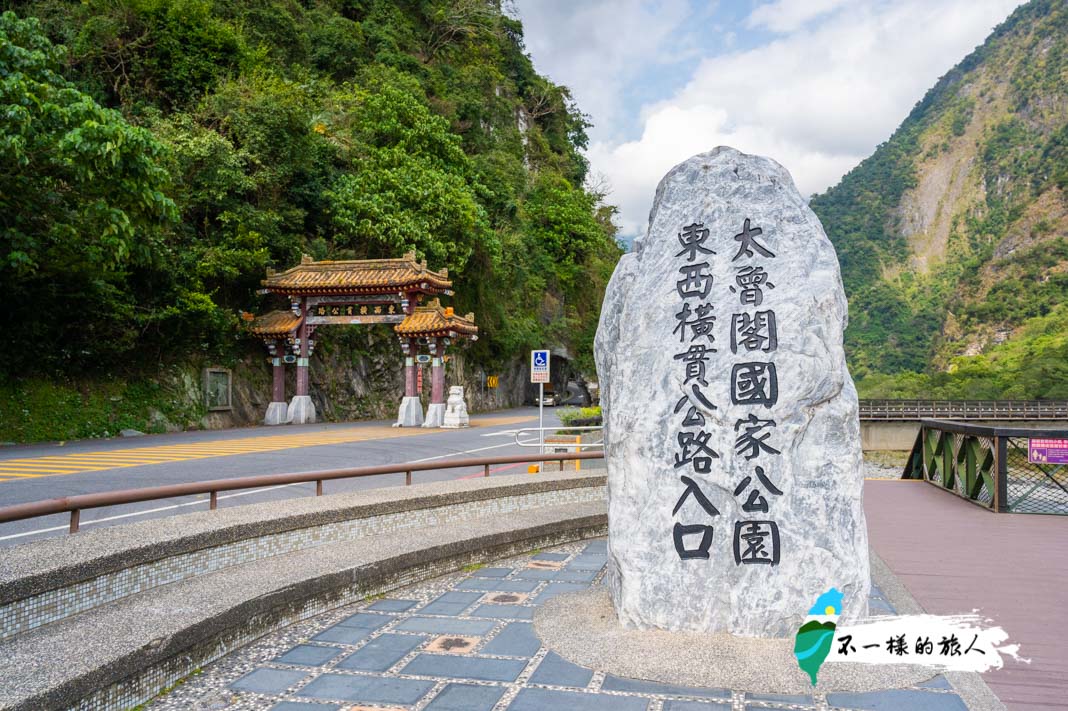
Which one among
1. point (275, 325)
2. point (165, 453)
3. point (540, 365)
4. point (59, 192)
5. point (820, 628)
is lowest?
point (820, 628)

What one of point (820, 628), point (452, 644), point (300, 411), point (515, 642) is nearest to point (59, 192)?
point (300, 411)

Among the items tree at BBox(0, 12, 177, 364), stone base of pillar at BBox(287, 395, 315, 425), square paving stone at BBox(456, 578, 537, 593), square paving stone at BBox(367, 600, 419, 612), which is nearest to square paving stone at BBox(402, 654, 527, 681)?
square paving stone at BBox(367, 600, 419, 612)

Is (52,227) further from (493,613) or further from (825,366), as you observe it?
(825,366)

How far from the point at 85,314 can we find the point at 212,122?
8.38 metres

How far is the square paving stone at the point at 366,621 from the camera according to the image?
4.07m

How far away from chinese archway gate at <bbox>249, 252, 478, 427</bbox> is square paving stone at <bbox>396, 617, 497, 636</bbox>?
15.7 metres

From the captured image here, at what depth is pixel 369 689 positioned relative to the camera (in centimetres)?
315

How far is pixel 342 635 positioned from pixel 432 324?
16.0 m

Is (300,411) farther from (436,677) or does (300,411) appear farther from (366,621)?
(436,677)

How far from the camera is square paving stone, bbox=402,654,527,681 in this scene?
3.32 meters

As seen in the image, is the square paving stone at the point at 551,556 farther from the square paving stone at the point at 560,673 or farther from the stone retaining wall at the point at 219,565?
the square paving stone at the point at 560,673

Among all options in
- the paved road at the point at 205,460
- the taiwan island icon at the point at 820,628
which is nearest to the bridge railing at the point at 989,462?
the taiwan island icon at the point at 820,628

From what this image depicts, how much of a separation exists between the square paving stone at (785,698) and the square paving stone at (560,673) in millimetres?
743

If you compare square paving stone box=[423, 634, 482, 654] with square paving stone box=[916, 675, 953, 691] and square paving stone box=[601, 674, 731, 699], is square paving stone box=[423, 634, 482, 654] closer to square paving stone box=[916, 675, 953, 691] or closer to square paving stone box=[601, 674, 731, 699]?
square paving stone box=[601, 674, 731, 699]
